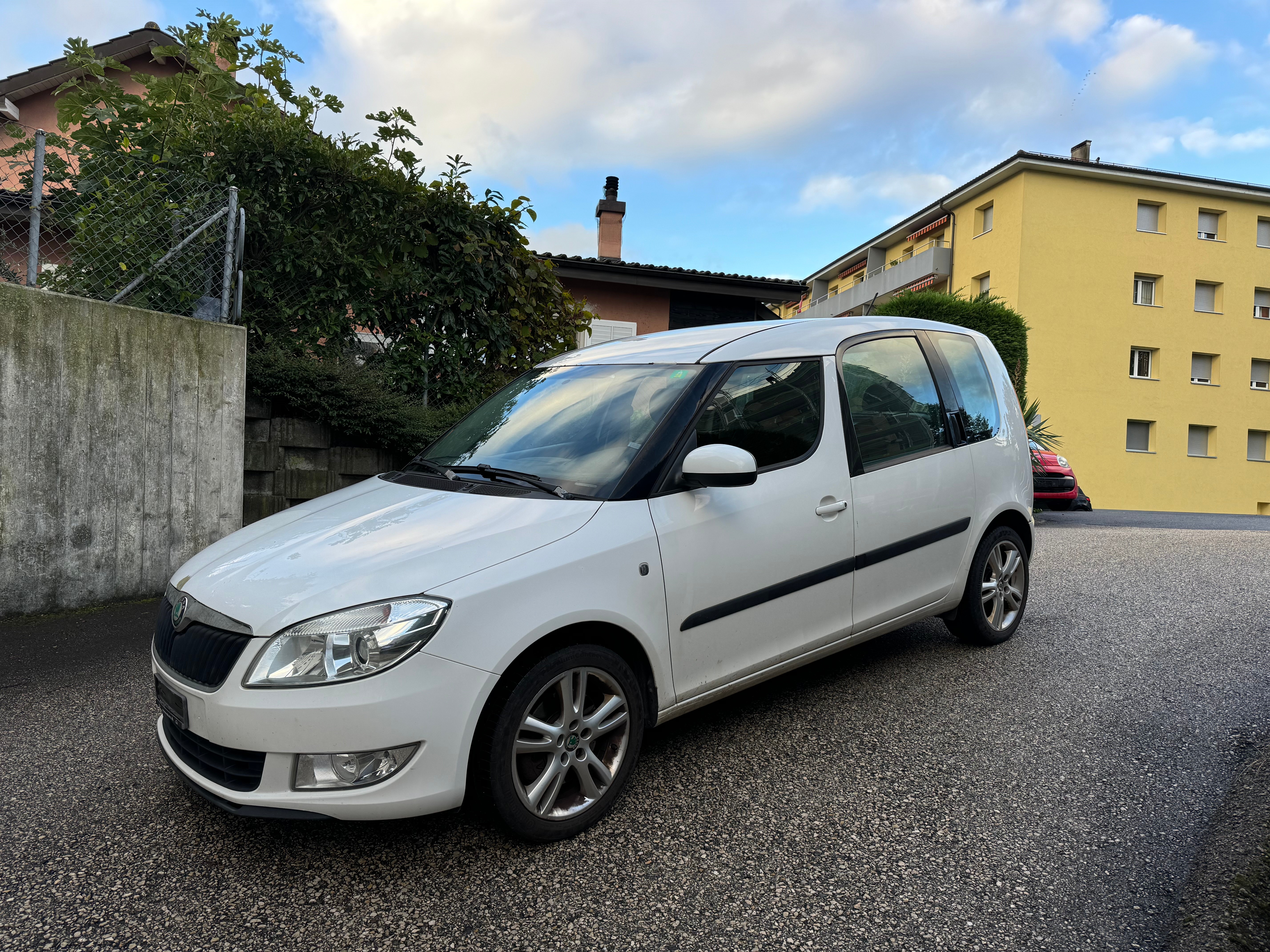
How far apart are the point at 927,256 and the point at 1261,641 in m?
32.9

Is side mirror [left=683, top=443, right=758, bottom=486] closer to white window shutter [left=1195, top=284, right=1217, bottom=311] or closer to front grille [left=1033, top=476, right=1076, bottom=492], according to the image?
front grille [left=1033, top=476, right=1076, bottom=492]

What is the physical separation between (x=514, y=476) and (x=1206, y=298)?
37.6m

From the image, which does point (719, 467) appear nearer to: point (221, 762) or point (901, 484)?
point (901, 484)

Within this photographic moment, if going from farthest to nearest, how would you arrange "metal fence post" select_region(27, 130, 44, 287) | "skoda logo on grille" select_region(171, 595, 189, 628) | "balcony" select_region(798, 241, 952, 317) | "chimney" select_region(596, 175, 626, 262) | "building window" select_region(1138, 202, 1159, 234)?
"balcony" select_region(798, 241, 952, 317), "building window" select_region(1138, 202, 1159, 234), "chimney" select_region(596, 175, 626, 262), "metal fence post" select_region(27, 130, 44, 287), "skoda logo on grille" select_region(171, 595, 189, 628)

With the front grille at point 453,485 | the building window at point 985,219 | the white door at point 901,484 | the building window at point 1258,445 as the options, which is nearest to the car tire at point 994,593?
the white door at point 901,484

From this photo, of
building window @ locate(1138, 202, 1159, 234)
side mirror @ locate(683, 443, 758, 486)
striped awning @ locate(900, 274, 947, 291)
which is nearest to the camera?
side mirror @ locate(683, 443, 758, 486)

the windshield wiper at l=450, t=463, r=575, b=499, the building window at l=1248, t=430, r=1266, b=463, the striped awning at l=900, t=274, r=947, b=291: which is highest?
the striped awning at l=900, t=274, r=947, b=291

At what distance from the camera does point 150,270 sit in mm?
Result: 6102

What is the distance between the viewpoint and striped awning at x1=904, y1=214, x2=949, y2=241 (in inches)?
1407

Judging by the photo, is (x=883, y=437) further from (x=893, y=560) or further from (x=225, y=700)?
(x=225, y=700)

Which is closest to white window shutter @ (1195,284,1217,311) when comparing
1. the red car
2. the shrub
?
the red car

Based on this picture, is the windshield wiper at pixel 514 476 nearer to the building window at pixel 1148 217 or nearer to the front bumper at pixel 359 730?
the front bumper at pixel 359 730

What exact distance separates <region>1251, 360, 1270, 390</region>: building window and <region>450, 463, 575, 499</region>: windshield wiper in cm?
3873

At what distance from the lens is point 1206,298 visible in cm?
3244
